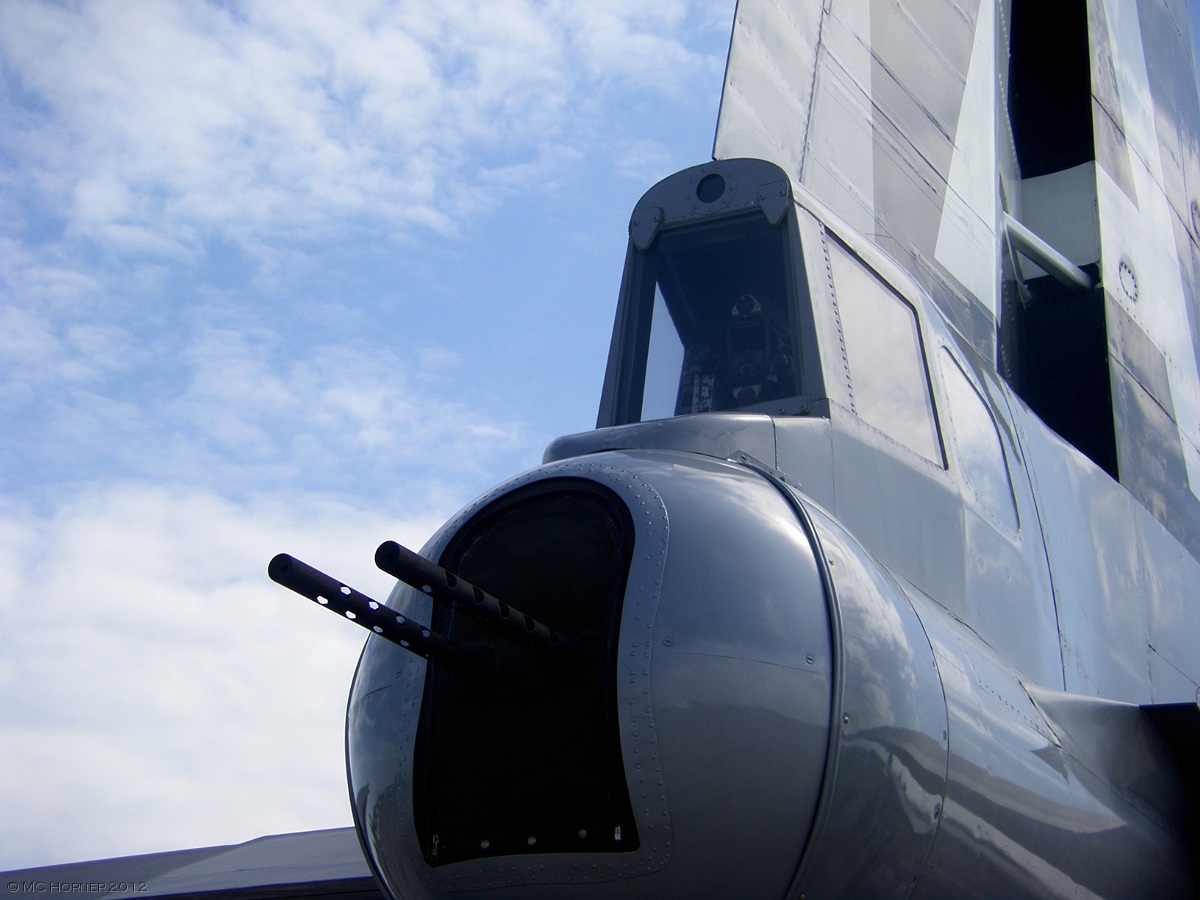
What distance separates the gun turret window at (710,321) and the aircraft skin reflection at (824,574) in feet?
0.04

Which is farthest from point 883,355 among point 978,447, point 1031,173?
point 1031,173

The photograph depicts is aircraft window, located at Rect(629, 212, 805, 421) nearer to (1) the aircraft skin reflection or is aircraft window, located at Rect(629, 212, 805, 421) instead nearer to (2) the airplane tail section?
(1) the aircraft skin reflection

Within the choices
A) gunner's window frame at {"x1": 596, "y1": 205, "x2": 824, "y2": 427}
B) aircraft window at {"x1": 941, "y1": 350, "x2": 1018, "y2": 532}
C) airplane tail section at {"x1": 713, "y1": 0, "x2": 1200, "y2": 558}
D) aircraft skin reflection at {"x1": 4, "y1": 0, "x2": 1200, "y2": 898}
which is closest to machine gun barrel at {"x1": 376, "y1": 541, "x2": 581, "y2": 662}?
aircraft skin reflection at {"x1": 4, "y1": 0, "x2": 1200, "y2": 898}

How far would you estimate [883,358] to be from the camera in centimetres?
388

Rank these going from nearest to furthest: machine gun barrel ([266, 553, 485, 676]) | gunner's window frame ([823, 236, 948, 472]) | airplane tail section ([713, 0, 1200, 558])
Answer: machine gun barrel ([266, 553, 485, 676]), gunner's window frame ([823, 236, 948, 472]), airplane tail section ([713, 0, 1200, 558])

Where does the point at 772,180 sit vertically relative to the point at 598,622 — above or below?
above

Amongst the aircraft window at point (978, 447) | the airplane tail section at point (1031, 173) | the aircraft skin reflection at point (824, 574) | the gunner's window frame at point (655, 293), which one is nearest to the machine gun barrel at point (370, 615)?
the aircraft skin reflection at point (824, 574)

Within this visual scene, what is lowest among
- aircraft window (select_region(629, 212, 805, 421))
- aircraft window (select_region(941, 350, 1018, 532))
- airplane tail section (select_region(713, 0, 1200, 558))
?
aircraft window (select_region(941, 350, 1018, 532))

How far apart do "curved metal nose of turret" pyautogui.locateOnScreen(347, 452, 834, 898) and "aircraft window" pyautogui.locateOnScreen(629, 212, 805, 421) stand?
110 centimetres

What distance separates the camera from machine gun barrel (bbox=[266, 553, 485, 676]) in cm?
218

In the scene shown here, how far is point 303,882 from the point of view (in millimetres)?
5348

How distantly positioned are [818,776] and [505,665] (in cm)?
69

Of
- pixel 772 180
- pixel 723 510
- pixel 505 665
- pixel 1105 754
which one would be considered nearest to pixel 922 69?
pixel 772 180

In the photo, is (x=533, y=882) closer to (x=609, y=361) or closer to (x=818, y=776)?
(x=818, y=776)
